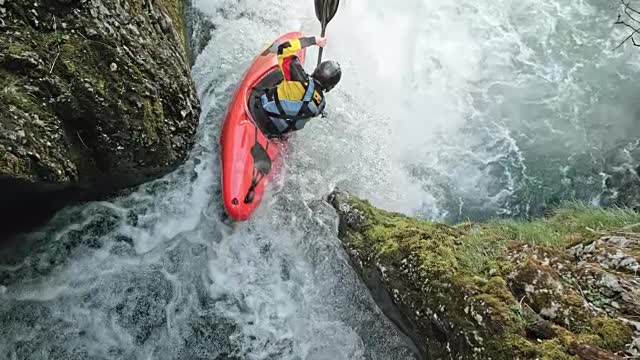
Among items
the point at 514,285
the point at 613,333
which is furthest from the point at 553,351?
the point at 514,285

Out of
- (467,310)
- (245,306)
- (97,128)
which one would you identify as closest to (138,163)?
(97,128)

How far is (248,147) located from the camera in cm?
551

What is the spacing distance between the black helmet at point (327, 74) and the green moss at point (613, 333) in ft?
11.7

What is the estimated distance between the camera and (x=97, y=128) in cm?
418

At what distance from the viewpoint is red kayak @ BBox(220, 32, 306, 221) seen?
17.1ft

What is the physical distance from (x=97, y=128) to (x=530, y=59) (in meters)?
5.81

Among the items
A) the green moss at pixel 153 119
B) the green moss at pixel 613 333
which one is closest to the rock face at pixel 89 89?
the green moss at pixel 153 119

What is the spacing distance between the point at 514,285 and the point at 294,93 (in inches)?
121

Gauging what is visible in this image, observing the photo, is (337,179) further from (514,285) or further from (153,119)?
(514,285)

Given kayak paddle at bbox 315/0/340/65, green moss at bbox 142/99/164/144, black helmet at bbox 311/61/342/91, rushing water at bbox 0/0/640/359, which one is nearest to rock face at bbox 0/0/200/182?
green moss at bbox 142/99/164/144

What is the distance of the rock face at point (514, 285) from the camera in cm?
289

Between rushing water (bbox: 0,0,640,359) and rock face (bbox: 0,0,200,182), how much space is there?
2.37 feet

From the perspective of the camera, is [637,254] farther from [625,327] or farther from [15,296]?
[15,296]

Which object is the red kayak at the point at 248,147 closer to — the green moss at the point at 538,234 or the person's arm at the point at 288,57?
the person's arm at the point at 288,57
